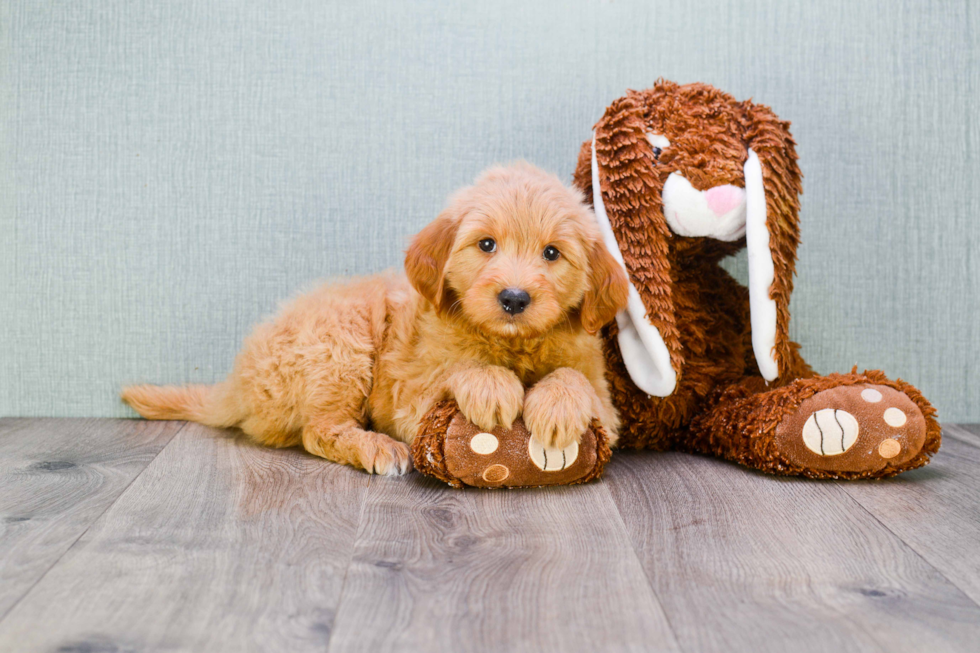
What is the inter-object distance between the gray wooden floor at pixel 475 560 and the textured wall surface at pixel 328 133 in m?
0.66

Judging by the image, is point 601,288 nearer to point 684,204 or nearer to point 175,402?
point 684,204

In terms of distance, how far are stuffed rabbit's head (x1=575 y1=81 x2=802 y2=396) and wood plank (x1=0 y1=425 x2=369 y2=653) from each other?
82cm

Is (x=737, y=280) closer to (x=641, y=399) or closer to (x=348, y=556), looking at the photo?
(x=641, y=399)

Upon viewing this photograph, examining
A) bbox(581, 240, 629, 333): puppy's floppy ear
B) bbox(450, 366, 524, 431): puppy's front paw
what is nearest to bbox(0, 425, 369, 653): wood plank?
bbox(450, 366, 524, 431): puppy's front paw

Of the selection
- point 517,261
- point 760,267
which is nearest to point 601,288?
point 517,261

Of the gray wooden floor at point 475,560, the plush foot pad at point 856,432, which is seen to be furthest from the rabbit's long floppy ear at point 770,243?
the gray wooden floor at point 475,560

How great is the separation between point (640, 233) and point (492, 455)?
69 centimetres

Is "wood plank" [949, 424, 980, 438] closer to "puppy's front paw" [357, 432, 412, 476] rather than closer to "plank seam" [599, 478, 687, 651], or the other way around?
"plank seam" [599, 478, 687, 651]

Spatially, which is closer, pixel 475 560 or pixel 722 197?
pixel 475 560

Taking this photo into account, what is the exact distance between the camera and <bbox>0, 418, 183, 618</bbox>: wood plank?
127 centimetres

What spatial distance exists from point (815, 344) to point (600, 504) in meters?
1.22

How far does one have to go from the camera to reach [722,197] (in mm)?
1839

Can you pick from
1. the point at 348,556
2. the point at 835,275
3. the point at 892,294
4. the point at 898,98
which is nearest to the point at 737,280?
the point at 835,275

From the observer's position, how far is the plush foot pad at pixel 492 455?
161 cm
